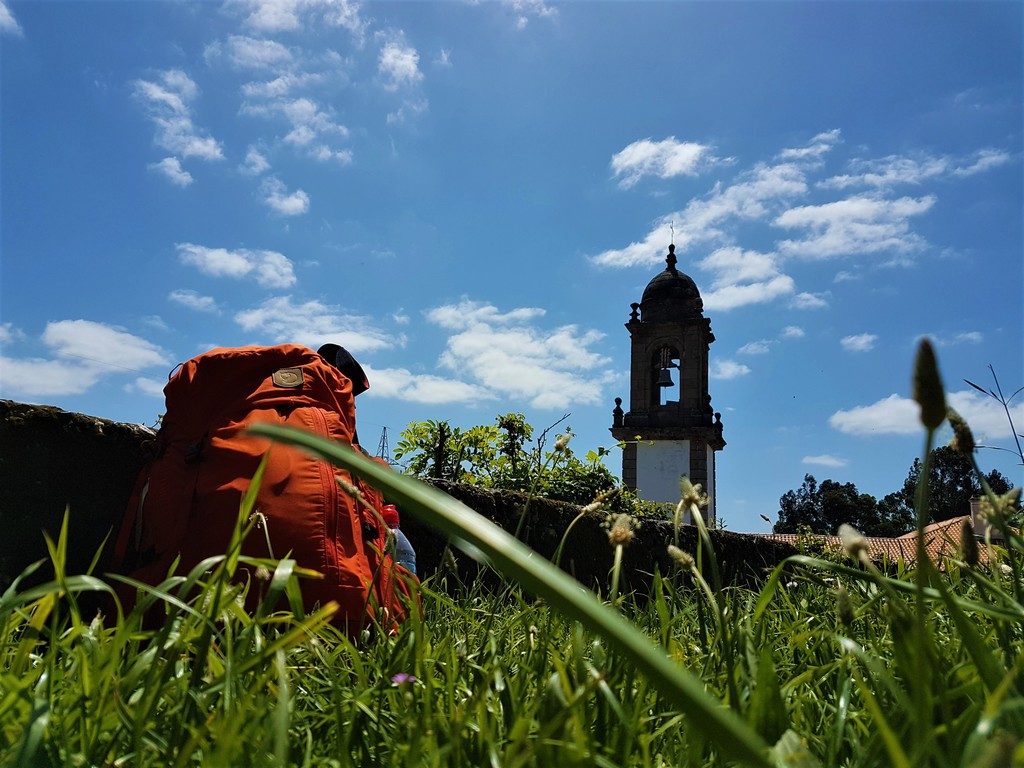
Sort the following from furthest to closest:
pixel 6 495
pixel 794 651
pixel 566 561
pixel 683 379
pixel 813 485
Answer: pixel 813 485, pixel 683 379, pixel 566 561, pixel 6 495, pixel 794 651

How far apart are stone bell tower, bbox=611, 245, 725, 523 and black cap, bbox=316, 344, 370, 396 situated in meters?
23.7

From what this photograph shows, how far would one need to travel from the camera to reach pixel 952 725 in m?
0.66

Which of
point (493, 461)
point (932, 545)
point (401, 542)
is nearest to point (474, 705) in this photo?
point (401, 542)

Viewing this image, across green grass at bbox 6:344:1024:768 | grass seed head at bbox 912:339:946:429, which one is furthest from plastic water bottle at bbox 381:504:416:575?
grass seed head at bbox 912:339:946:429

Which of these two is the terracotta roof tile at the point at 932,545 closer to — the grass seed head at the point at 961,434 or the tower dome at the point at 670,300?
the grass seed head at the point at 961,434

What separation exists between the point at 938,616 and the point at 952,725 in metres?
1.07

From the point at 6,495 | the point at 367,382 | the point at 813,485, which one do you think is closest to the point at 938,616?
the point at 367,382

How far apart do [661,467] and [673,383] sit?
4074 mm

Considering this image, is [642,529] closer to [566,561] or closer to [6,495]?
[566,561]

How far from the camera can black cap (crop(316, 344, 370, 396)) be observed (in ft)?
10.1

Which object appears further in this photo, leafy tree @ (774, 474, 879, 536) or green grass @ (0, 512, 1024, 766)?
leafy tree @ (774, 474, 879, 536)

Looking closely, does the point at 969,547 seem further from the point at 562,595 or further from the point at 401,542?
the point at 401,542

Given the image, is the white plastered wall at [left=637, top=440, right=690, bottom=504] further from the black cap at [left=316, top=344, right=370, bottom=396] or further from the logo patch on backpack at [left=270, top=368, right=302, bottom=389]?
the logo patch on backpack at [left=270, top=368, right=302, bottom=389]

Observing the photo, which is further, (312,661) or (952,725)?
(312,661)
